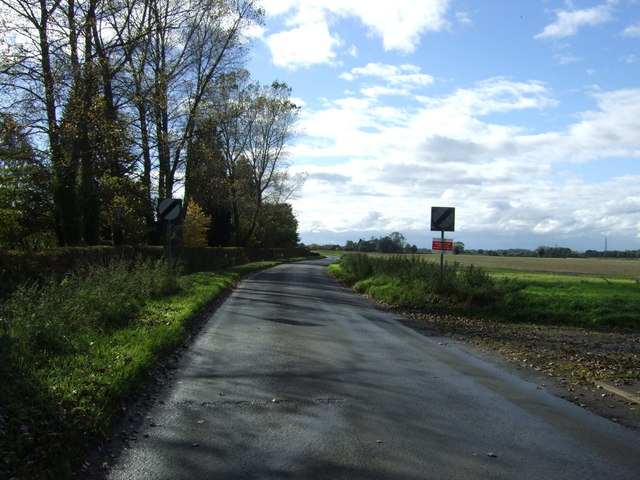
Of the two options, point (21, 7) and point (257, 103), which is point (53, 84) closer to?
point (21, 7)

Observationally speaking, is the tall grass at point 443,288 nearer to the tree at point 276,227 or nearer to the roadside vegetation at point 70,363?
the roadside vegetation at point 70,363

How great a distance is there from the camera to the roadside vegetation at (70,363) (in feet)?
13.2

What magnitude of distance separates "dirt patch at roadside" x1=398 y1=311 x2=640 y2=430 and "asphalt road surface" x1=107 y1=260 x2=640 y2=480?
1.39 feet

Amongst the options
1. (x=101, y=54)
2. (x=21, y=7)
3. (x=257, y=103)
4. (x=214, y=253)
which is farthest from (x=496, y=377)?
(x=257, y=103)

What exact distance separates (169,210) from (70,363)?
10911 millimetres

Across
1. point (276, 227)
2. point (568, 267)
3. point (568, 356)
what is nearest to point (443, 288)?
point (568, 356)

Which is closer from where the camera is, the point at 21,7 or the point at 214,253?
the point at 21,7

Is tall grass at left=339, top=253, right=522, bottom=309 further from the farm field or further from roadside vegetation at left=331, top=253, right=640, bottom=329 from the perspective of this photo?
the farm field

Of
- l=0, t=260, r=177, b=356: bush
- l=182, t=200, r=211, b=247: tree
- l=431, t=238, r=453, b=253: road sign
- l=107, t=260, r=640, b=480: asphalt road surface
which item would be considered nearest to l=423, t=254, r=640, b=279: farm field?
l=431, t=238, r=453, b=253: road sign

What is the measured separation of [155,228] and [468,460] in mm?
31367

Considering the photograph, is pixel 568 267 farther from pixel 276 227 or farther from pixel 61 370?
pixel 61 370

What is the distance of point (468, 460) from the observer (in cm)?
427

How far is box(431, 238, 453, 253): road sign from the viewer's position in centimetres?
1650

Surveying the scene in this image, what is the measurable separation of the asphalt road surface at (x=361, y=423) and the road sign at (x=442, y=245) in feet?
26.0
